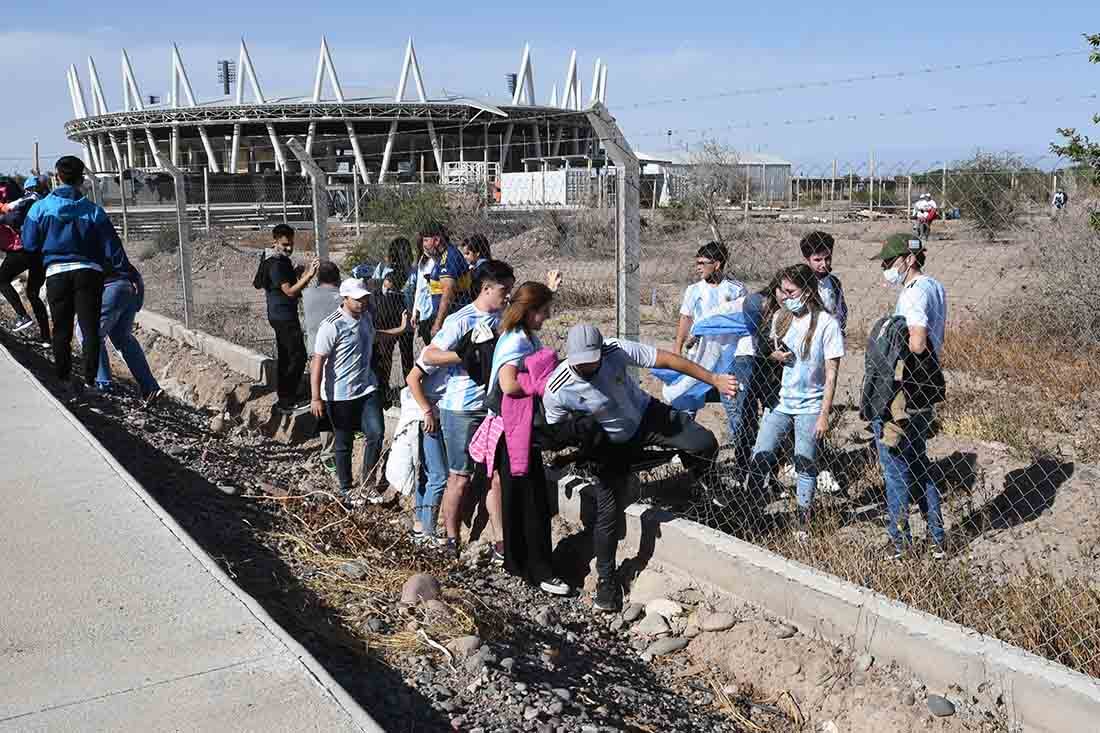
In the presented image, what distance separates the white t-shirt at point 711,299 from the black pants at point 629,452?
3.23 feet

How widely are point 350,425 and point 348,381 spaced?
0.31m

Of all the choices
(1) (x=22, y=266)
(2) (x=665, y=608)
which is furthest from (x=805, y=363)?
(1) (x=22, y=266)

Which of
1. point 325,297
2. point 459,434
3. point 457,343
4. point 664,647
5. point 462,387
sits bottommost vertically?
point 664,647

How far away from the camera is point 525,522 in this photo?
5.71m

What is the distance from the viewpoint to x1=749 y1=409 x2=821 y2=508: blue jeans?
5.69 metres

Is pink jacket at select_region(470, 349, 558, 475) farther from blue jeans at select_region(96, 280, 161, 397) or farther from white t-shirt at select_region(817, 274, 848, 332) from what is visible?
blue jeans at select_region(96, 280, 161, 397)

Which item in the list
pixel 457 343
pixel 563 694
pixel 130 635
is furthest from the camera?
pixel 457 343

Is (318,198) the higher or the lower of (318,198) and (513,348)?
the higher

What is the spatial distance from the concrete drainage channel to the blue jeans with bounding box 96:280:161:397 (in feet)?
15.5

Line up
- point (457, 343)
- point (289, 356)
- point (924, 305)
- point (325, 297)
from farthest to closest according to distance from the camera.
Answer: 1. point (289, 356)
2. point (325, 297)
3. point (457, 343)
4. point (924, 305)

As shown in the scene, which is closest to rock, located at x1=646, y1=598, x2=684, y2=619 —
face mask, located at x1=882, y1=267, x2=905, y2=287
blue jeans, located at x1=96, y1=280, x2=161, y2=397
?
face mask, located at x1=882, y1=267, x2=905, y2=287

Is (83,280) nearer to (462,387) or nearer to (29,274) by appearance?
(29,274)

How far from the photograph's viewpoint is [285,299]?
30.0 feet

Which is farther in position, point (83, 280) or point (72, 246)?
point (83, 280)
